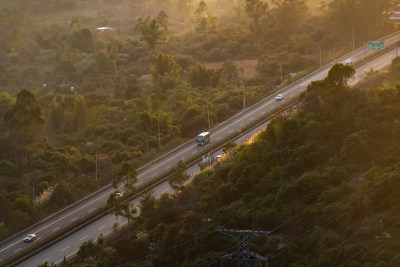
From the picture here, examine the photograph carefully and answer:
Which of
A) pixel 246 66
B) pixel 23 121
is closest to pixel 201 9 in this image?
pixel 246 66

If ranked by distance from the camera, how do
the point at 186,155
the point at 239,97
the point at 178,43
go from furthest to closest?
the point at 178,43, the point at 239,97, the point at 186,155

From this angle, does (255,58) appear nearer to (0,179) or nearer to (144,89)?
(144,89)

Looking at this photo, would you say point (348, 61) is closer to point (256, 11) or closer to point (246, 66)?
point (246, 66)

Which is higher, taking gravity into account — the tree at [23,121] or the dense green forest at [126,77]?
the tree at [23,121]

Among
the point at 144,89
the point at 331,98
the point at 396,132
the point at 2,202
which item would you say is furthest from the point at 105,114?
the point at 396,132

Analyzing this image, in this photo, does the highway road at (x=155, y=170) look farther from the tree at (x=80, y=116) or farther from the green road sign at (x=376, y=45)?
the tree at (x=80, y=116)

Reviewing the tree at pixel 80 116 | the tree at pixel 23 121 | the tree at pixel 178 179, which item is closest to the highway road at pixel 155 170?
the tree at pixel 178 179

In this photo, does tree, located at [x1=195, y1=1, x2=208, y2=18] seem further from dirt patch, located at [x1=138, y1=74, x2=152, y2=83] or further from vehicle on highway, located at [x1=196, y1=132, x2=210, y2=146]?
vehicle on highway, located at [x1=196, y1=132, x2=210, y2=146]
